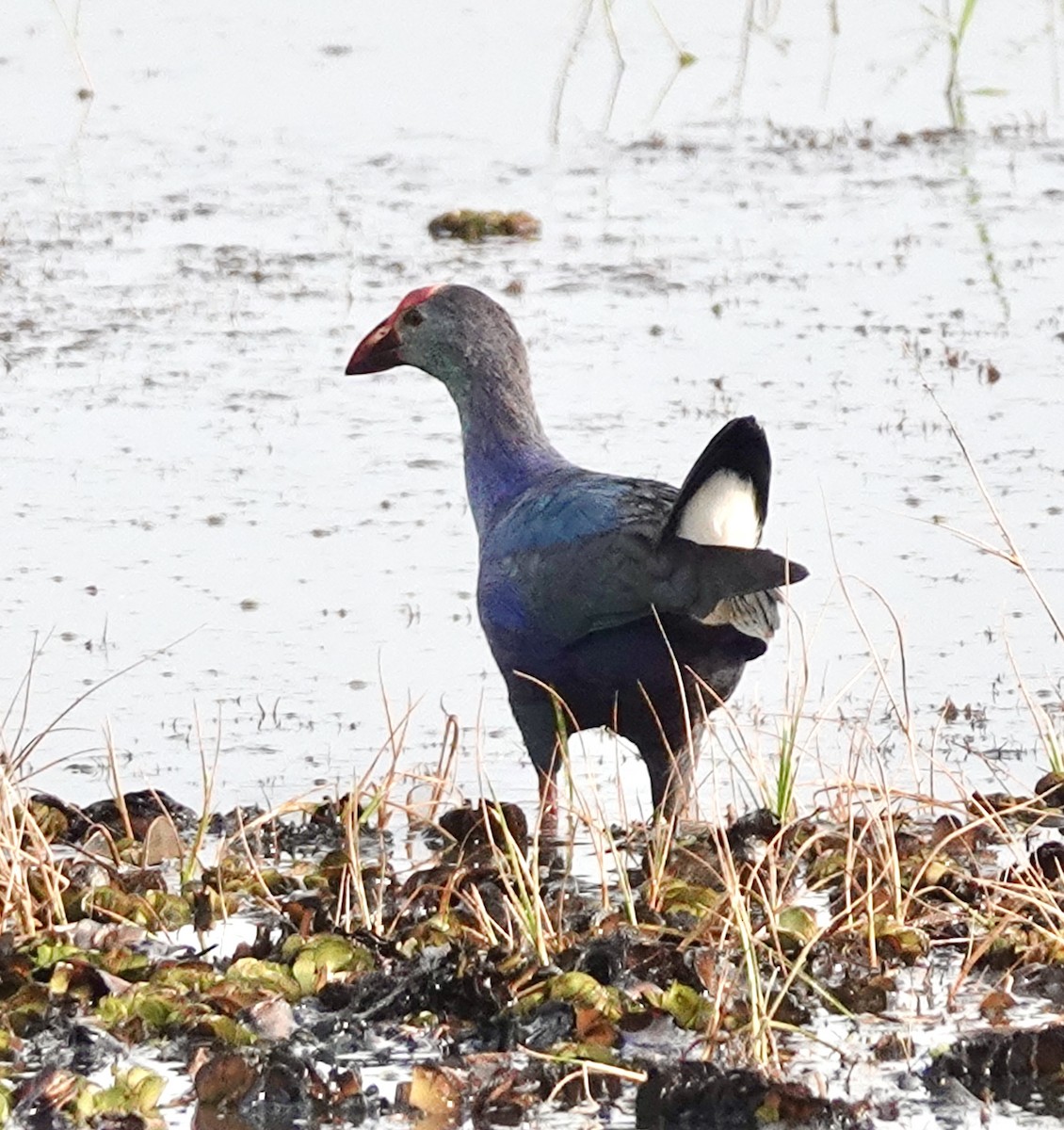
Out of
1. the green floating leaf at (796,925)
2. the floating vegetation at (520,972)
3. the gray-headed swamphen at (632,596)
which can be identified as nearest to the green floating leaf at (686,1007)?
the floating vegetation at (520,972)

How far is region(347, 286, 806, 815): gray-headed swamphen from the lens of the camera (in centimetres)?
509

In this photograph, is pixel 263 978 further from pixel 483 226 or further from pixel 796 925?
pixel 483 226

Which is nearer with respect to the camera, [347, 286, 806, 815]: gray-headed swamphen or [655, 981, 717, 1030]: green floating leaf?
[655, 981, 717, 1030]: green floating leaf

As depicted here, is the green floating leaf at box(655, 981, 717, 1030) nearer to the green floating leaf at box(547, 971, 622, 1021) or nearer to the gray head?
the green floating leaf at box(547, 971, 622, 1021)

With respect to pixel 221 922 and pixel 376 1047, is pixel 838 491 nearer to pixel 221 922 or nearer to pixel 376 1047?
pixel 221 922

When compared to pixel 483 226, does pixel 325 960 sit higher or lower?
lower

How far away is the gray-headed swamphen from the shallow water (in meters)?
0.28

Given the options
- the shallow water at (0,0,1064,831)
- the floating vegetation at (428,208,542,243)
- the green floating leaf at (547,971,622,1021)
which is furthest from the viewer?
the floating vegetation at (428,208,542,243)

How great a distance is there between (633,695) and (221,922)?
96cm

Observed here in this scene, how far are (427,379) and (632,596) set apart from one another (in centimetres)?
449

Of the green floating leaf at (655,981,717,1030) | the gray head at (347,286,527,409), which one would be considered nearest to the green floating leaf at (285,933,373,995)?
the green floating leaf at (655,981,717,1030)

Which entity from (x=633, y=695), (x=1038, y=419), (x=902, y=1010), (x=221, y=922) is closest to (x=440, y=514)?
(x=1038, y=419)

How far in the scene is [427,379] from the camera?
9.61 meters

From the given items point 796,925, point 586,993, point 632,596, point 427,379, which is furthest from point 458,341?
point 427,379
